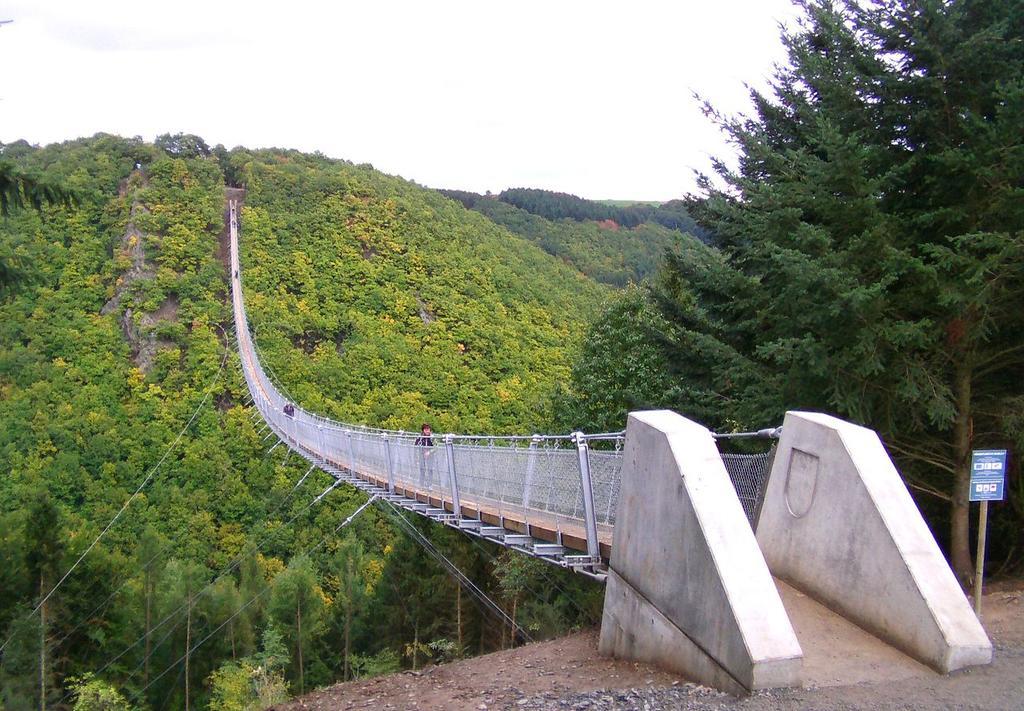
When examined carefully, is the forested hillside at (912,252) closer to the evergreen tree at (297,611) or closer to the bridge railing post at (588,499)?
the bridge railing post at (588,499)

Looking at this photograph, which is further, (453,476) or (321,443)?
(321,443)

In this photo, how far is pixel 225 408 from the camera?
3112cm

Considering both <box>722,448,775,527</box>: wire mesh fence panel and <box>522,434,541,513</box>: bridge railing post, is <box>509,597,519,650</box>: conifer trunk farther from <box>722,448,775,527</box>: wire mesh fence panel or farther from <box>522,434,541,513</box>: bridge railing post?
<box>722,448,775,527</box>: wire mesh fence panel

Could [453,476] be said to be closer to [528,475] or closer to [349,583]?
[528,475]

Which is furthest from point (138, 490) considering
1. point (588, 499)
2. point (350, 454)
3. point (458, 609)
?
point (588, 499)

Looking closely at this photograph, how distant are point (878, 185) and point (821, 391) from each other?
4.64 ft

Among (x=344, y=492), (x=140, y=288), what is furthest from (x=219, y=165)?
(x=344, y=492)

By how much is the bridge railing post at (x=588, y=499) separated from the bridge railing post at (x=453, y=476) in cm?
224

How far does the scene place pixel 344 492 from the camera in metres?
28.7

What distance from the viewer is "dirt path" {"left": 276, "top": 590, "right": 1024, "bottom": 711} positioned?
10.5ft

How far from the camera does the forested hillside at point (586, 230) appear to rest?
6344 cm

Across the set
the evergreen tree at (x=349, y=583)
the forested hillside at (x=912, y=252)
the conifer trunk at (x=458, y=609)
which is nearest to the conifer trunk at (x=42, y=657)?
the evergreen tree at (x=349, y=583)

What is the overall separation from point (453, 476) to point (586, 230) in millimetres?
68287

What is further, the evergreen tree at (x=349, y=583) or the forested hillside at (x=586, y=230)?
the forested hillside at (x=586, y=230)
